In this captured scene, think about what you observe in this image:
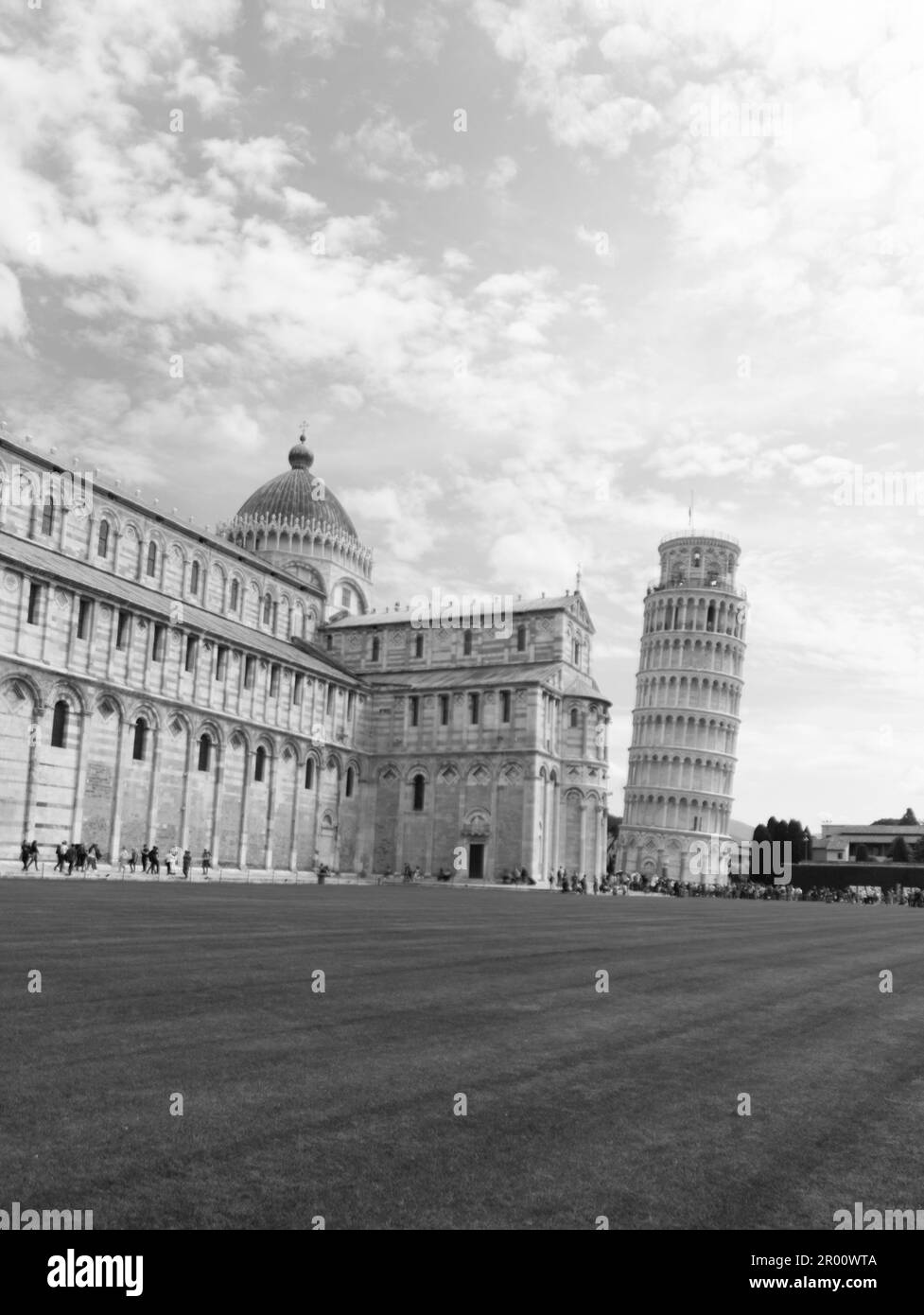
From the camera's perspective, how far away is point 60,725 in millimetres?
46969

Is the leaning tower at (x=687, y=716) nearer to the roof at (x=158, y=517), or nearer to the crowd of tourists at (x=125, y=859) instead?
the roof at (x=158, y=517)

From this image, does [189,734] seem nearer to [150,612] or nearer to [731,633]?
[150,612]

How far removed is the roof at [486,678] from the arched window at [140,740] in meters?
23.9

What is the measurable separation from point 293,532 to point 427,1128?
257 feet

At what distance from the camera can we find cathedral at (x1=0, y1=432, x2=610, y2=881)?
154ft

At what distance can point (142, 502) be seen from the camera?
205 feet

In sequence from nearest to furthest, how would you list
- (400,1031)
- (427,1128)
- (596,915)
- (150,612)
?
(427,1128) → (400,1031) → (596,915) → (150,612)

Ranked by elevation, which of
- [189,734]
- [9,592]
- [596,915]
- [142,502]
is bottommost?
[596,915]

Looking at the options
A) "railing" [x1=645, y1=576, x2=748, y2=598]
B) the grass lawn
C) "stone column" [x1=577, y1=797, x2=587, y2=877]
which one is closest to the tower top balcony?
"railing" [x1=645, y1=576, x2=748, y2=598]

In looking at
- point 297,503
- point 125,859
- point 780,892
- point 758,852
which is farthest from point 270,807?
point 758,852

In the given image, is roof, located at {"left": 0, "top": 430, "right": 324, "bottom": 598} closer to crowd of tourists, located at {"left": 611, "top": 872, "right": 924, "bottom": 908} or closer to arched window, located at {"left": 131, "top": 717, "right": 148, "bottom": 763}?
arched window, located at {"left": 131, "top": 717, "right": 148, "bottom": 763}

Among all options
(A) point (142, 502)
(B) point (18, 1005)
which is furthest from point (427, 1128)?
(A) point (142, 502)

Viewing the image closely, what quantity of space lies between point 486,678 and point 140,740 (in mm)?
25905
